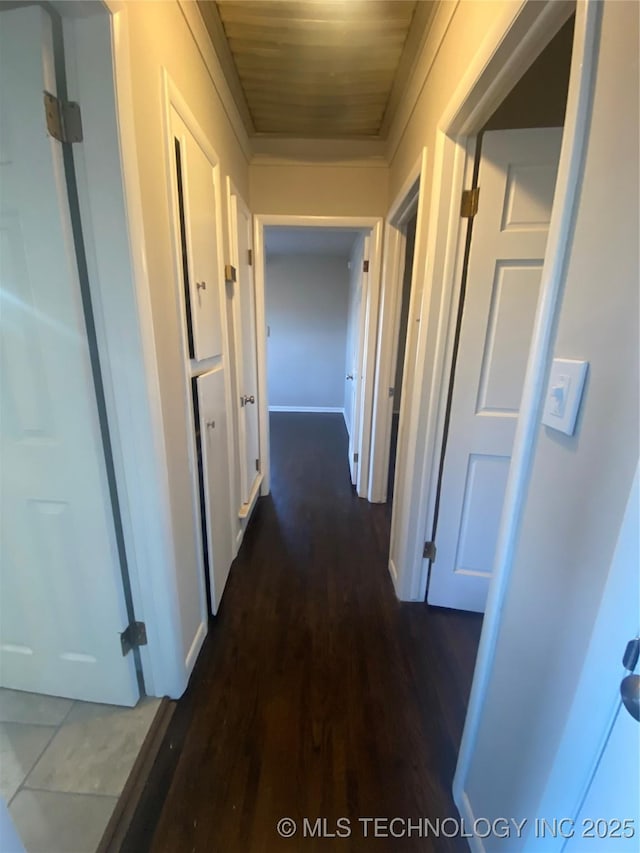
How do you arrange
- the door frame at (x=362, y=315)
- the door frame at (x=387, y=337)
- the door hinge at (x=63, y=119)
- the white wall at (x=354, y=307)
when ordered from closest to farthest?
1. the door hinge at (x=63, y=119)
2. the door frame at (x=387, y=337)
3. the door frame at (x=362, y=315)
4. the white wall at (x=354, y=307)

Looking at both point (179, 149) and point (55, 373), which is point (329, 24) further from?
point (55, 373)

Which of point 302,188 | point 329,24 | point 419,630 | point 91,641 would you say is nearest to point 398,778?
point 419,630

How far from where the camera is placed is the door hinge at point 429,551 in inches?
67.7

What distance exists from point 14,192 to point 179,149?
23.5 inches

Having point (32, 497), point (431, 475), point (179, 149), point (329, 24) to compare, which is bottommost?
point (431, 475)

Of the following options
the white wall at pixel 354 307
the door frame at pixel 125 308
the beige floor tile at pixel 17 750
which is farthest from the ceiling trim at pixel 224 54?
the beige floor tile at pixel 17 750

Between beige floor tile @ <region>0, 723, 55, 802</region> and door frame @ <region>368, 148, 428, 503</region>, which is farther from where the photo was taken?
door frame @ <region>368, 148, 428, 503</region>

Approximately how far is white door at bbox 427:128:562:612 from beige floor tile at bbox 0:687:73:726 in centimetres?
159

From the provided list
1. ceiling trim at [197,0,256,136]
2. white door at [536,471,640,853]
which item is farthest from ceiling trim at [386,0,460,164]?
white door at [536,471,640,853]

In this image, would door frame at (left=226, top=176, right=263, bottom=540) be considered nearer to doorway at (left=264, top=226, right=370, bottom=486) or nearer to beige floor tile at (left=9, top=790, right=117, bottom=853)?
beige floor tile at (left=9, top=790, right=117, bottom=853)

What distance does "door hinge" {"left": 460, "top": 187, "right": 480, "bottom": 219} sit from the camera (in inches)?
52.4

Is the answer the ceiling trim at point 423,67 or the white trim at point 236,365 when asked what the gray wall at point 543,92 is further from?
the white trim at point 236,365

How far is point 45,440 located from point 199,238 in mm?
956

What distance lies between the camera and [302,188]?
7.98ft
